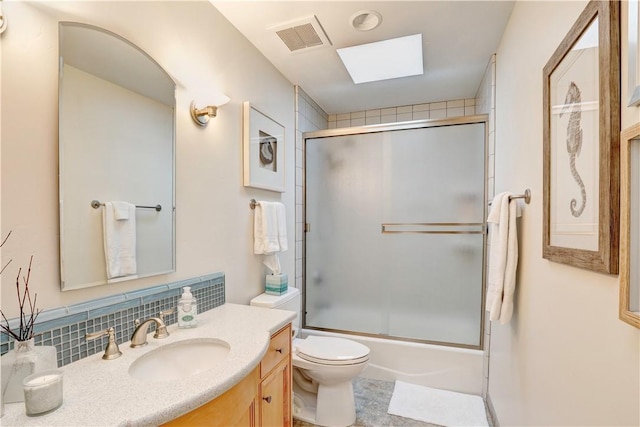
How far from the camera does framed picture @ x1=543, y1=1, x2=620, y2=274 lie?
0.69 meters

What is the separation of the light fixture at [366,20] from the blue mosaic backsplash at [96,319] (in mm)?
1669

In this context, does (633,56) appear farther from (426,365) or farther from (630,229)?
(426,365)

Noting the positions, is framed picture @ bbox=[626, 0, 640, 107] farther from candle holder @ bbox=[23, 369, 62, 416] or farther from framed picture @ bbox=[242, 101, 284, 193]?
framed picture @ bbox=[242, 101, 284, 193]

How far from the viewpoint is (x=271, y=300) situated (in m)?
1.82

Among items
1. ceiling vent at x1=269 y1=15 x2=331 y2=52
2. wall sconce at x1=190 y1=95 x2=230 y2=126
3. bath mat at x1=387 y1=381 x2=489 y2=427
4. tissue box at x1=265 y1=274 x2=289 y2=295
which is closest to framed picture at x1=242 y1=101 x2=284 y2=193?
wall sconce at x1=190 y1=95 x2=230 y2=126

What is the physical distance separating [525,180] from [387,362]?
1.70 meters

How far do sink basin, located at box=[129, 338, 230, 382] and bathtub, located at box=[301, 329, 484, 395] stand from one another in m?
1.60

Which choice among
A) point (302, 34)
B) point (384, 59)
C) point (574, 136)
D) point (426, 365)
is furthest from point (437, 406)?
point (302, 34)

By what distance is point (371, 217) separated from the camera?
2514mm

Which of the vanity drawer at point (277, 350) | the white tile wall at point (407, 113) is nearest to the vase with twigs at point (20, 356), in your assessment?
the vanity drawer at point (277, 350)

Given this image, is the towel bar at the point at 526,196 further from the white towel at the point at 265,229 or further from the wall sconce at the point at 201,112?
the wall sconce at the point at 201,112

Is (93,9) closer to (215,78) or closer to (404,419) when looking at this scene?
(215,78)

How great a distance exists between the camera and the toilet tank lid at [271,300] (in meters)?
1.78

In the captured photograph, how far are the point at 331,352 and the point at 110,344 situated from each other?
4.10ft
